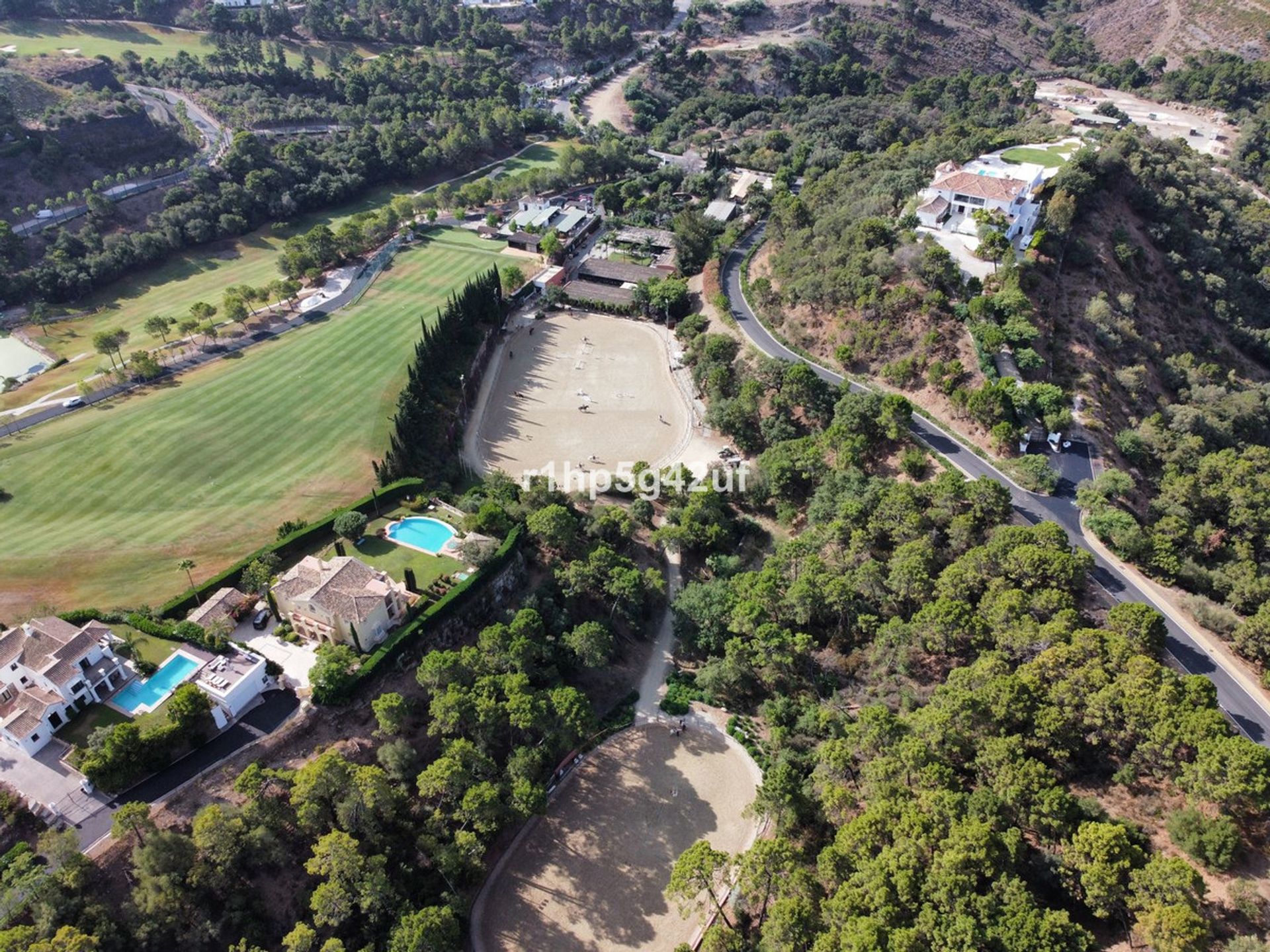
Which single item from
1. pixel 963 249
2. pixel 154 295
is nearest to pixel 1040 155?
pixel 963 249

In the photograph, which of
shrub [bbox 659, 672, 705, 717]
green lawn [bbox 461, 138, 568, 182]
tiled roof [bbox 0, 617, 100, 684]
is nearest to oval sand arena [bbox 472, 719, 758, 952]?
shrub [bbox 659, 672, 705, 717]

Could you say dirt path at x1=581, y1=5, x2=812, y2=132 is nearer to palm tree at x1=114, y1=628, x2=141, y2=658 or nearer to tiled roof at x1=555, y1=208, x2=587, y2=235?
tiled roof at x1=555, y1=208, x2=587, y2=235

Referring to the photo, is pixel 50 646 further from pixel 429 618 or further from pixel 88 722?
pixel 429 618

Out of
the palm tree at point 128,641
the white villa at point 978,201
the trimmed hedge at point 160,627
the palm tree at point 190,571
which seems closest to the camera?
the palm tree at point 128,641

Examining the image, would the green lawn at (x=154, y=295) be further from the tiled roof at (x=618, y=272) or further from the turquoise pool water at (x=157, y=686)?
the turquoise pool water at (x=157, y=686)

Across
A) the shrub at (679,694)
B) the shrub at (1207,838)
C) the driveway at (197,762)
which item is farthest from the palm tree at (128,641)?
the shrub at (1207,838)
